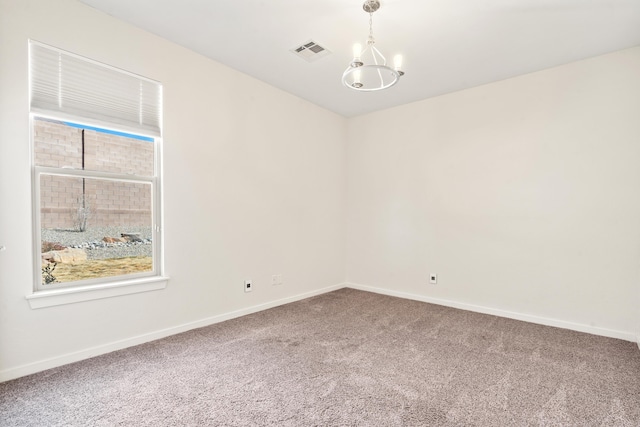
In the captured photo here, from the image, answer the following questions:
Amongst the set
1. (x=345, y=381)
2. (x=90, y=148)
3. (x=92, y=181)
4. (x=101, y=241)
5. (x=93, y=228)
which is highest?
(x=90, y=148)

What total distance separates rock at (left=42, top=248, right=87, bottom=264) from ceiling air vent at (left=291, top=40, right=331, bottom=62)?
264cm

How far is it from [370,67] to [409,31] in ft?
2.83

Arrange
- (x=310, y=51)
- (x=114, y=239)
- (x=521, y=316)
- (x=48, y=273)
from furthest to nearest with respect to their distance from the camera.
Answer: (x=521, y=316)
(x=310, y=51)
(x=114, y=239)
(x=48, y=273)

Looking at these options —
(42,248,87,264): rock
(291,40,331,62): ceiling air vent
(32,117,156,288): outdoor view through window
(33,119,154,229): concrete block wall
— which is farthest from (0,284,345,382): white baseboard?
(291,40,331,62): ceiling air vent

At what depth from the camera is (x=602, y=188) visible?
3105mm

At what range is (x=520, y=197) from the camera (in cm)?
357

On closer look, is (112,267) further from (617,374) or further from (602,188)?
(602,188)

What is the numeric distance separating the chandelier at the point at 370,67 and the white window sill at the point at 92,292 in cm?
247

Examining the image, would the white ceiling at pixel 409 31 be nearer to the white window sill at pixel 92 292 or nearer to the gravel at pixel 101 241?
the gravel at pixel 101 241

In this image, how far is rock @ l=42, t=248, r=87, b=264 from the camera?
2432 millimetres

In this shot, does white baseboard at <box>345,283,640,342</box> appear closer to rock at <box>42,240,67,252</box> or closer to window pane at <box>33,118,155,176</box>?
window pane at <box>33,118,155,176</box>

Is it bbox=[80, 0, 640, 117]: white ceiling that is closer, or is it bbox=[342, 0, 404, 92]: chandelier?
bbox=[342, 0, 404, 92]: chandelier

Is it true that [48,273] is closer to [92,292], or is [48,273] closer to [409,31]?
[92,292]

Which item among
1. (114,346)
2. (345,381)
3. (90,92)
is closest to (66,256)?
(114,346)
